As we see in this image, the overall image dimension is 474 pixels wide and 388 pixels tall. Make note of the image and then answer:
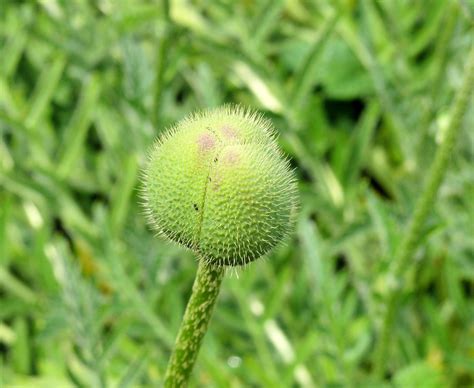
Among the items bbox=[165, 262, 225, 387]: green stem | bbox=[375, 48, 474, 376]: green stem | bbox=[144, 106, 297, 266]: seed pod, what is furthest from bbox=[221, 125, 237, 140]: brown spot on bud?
bbox=[375, 48, 474, 376]: green stem

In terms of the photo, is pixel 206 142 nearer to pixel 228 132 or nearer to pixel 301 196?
pixel 228 132

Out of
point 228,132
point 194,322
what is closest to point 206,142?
point 228,132

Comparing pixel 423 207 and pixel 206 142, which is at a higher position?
pixel 423 207

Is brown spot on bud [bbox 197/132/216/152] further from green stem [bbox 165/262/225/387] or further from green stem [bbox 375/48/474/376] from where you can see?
green stem [bbox 375/48/474/376]

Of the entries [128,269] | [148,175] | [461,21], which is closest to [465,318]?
[461,21]

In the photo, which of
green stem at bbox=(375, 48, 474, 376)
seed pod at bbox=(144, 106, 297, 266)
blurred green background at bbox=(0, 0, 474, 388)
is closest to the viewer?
seed pod at bbox=(144, 106, 297, 266)

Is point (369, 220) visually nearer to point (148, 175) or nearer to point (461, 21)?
point (461, 21)
